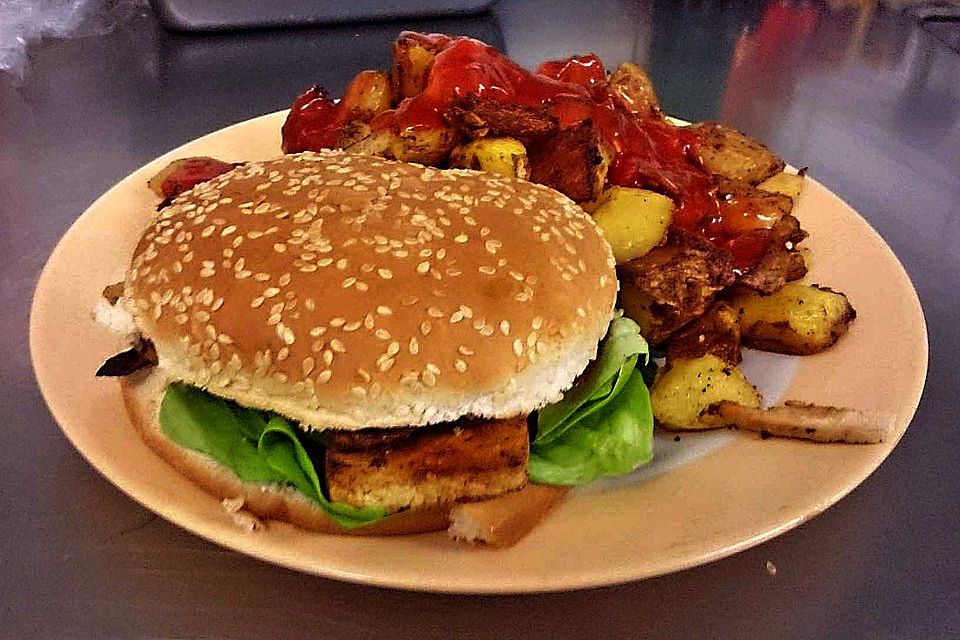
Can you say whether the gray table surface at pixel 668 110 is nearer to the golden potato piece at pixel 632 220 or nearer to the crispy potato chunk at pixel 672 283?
the crispy potato chunk at pixel 672 283

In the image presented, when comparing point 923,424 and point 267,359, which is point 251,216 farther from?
point 923,424

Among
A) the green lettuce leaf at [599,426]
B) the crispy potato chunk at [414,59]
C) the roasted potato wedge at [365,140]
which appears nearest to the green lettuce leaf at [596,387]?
the green lettuce leaf at [599,426]

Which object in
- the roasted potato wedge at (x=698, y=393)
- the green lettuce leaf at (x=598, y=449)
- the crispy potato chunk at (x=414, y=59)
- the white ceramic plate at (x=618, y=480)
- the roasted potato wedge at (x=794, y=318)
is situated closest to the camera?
the white ceramic plate at (x=618, y=480)

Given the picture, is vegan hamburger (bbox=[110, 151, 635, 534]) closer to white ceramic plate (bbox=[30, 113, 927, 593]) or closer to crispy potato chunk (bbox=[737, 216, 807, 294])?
white ceramic plate (bbox=[30, 113, 927, 593])

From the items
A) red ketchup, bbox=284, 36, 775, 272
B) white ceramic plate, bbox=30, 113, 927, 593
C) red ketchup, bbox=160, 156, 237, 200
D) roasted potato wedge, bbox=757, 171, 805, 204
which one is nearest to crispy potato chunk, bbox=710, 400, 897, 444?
white ceramic plate, bbox=30, 113, 927, 593

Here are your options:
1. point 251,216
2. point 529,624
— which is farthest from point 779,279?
point 251,216

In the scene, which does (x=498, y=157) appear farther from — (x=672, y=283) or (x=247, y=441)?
(x=247, y=441)

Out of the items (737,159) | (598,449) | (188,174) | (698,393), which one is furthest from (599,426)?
(188,174)
